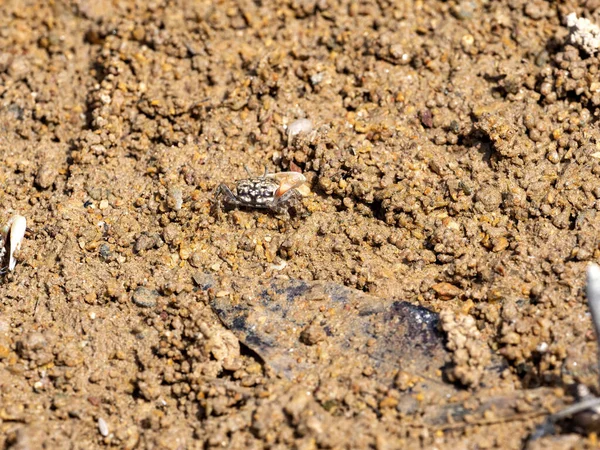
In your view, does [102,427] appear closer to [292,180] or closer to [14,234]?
[14,234]

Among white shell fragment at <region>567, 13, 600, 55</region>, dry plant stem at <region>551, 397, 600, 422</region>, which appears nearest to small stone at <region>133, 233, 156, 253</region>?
dry plant stem at <region>551, 397, 600, 422</region>

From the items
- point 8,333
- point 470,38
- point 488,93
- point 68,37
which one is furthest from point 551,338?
point 68,37

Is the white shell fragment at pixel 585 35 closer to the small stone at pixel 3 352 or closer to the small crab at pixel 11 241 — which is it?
the small crab at pixel 11 241

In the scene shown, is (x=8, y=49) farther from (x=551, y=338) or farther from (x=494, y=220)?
(x=551, y=338)

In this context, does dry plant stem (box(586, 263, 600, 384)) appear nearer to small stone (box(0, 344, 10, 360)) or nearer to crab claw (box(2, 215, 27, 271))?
small stone (box(0, 344, 10, 360))

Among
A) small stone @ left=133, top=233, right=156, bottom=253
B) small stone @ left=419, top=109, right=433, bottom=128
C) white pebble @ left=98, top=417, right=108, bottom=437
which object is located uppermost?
small stone @ left=419, top=109, right=433, bottom=128
